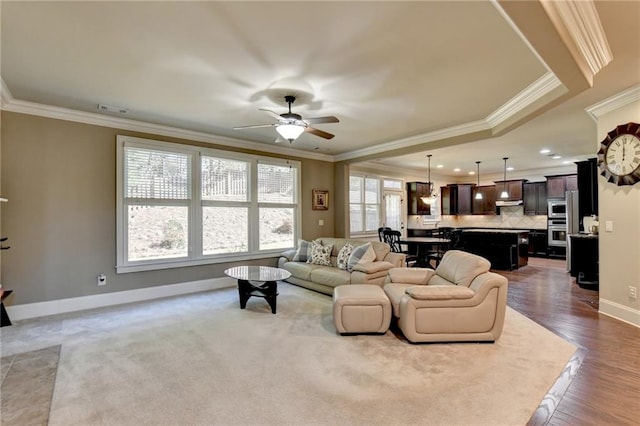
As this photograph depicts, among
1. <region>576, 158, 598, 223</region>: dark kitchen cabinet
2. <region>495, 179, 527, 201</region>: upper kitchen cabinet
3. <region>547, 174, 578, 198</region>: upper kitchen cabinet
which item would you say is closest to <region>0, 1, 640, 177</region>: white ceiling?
<region>576, 158, 598, 223</region>: dark kitchen cabinet

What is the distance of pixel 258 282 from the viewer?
4.36 meters

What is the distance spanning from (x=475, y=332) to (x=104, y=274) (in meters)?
4.90

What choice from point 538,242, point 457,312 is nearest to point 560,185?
point 538,242

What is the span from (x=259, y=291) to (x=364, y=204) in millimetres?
4642

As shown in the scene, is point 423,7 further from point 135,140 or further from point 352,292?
point 135,140

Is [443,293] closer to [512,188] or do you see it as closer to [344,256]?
[344,256]

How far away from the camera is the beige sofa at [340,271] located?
4.47 m

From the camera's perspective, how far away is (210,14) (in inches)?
86.3

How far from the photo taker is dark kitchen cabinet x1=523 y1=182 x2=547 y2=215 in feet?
30.6

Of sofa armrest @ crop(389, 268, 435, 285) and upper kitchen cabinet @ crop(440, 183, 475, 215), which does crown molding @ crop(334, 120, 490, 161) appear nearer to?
sofa armrest @ crop(389, 268, 435, 285)

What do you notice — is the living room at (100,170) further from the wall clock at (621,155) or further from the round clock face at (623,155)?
the round clock face at (623,155)

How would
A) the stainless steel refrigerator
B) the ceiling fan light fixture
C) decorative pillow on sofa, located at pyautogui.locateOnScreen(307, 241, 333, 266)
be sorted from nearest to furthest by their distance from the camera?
the ceiling fan light fixture < decorative pillow on sofa, located at pyautogui.locateOnScreen(307, 241, 333, 266) < the stainless steel refrigerator

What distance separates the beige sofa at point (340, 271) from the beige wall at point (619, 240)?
8.51 ft

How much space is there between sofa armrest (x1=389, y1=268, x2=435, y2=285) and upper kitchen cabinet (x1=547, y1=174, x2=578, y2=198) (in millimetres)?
7168
